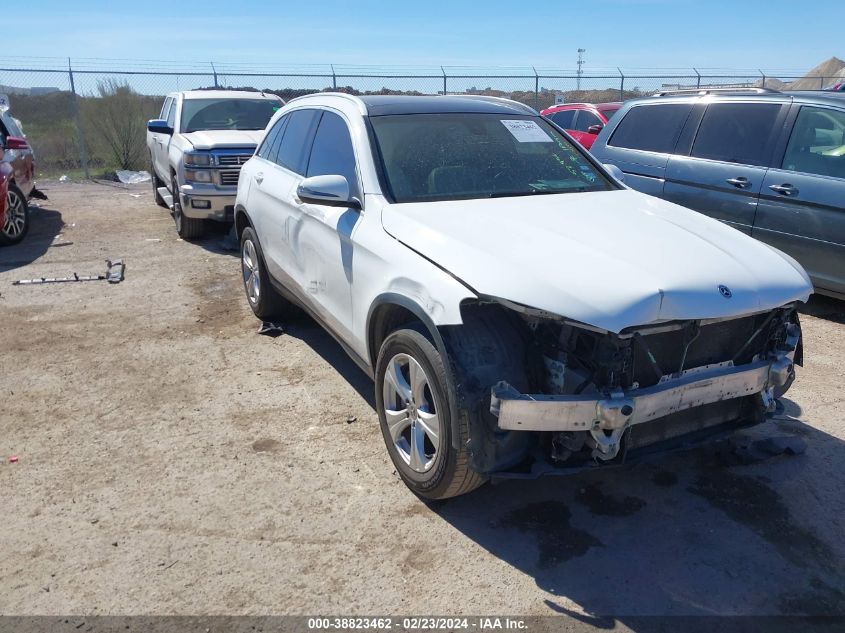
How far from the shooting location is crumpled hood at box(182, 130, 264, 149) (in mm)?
8961

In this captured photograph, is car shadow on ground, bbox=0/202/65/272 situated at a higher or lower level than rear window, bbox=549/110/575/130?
lower

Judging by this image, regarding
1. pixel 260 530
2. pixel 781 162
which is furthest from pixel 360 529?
pixel 781 162

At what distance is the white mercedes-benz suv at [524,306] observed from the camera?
2.86 meters

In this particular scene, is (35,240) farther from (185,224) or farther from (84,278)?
(84,278)

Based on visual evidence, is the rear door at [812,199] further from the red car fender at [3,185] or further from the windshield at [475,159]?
the red car fender at [3,185]

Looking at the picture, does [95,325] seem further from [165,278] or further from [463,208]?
[463,208]

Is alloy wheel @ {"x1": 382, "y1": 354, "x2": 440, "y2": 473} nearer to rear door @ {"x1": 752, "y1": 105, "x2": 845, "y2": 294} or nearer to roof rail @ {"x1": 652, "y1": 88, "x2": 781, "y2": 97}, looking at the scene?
rear door @ {"x1": 752, "y1": 105, "x2": 845, "y2": 294}

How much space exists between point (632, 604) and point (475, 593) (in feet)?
2.07

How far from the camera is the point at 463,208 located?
3738 mm

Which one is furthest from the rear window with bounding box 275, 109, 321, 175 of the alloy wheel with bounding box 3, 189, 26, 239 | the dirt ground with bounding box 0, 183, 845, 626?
the alloy wheel with bounding box 3, 189, 26, 239

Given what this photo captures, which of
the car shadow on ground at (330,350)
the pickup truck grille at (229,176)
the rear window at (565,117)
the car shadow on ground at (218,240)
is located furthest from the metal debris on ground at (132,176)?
the car shadow on ground at (330,350)

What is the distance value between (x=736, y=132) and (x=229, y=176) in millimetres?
5934

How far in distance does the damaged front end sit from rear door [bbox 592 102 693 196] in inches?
166

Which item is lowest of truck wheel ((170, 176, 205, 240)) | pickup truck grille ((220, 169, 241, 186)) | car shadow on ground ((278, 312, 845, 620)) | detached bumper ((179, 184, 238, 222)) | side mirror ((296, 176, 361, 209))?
car shadow on ground ((278, 312, 845, 620))
